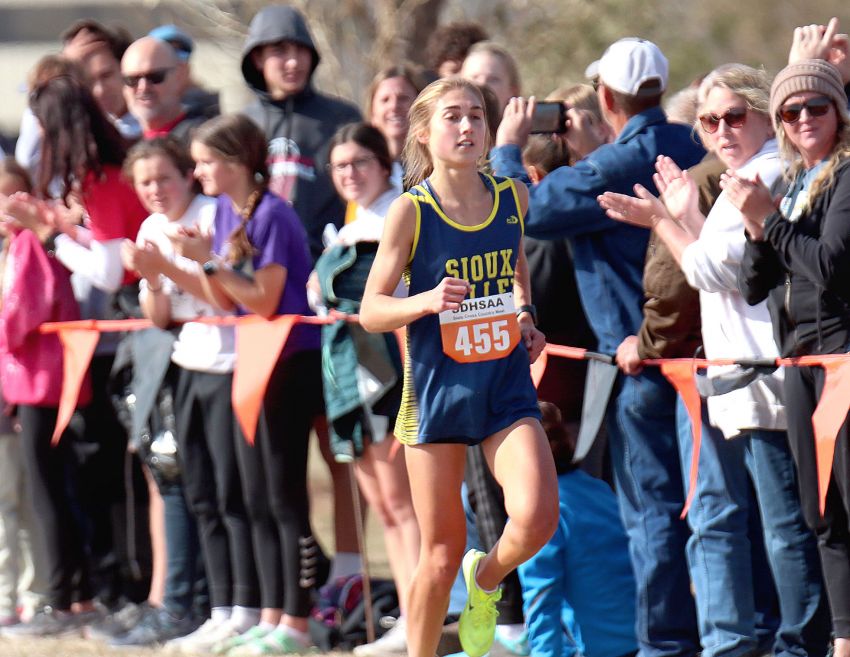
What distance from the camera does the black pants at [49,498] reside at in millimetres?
7664

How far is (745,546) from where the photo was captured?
5836mm

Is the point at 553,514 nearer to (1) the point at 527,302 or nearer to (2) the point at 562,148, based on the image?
(1) the point at 527,302

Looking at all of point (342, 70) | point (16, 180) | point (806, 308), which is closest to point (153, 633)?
point (16, 180)

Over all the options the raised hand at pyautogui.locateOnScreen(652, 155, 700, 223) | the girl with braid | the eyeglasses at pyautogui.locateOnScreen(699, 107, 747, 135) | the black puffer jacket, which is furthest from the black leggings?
the black puffer jacket

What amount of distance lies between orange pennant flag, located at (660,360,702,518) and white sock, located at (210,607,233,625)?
2.23 metres

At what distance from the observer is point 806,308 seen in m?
5.32

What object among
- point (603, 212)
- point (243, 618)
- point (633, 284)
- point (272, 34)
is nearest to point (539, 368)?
point (633, 284)

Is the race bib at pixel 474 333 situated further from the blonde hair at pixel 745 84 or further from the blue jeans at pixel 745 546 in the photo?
the blonde hair at pixel 745 84

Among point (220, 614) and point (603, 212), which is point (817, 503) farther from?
point (220, 614)

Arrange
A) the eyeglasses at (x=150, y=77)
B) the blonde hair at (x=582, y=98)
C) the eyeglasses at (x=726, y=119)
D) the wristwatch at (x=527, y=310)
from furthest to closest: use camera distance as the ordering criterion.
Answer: the eyeglasses at (x=150, y=77) < the blonde hair at (x=582, y=98) < the eyeglasses at (x=726, y=119) < the wristwatch at (x=527, y=310)

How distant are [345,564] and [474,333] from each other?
2.61m

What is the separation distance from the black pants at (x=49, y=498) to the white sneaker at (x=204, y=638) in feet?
2.71

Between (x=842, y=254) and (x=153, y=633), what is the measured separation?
3621mm

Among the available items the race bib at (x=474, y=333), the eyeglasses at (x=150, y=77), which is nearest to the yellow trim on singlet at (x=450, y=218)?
the race bib at (x=474, y=333)
